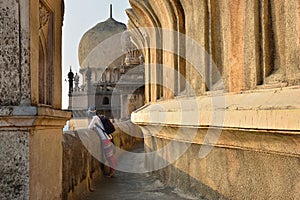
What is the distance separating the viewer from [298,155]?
9.21 feet

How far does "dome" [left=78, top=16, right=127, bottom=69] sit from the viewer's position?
40438 millimetres

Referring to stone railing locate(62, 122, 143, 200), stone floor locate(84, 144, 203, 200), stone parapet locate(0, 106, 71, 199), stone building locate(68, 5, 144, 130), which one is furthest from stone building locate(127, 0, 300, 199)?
stone building locate(68, 5, 144, 130)

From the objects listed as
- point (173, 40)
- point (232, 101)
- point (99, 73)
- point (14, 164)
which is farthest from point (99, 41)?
point (14, 164)

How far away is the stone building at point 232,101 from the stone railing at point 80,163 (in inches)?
36.8

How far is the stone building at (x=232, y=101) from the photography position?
304cm

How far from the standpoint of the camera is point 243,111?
3.27 metres

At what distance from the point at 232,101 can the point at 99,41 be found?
38514 millimetres

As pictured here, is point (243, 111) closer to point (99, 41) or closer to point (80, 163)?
point (80, 163)

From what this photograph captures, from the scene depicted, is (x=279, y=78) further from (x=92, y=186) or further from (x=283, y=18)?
(x=92, y=186)

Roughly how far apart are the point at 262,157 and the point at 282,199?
0.35 m

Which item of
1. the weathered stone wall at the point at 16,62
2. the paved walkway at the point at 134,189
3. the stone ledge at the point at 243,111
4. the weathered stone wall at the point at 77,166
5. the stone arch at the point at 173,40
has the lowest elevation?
the paved walkway at the point at 134,189

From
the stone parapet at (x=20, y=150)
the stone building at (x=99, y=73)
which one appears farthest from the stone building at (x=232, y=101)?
the stone building at (x=99, y=73)

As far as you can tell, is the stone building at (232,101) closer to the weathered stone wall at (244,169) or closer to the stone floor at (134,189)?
the weathered stone wall at (244,169)

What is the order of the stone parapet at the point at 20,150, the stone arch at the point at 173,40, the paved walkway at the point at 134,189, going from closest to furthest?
1. the stone parapet at the point at 20,150
2. the paved walkway at the point at 134,189
3. the stone arch at the point at 173,40
